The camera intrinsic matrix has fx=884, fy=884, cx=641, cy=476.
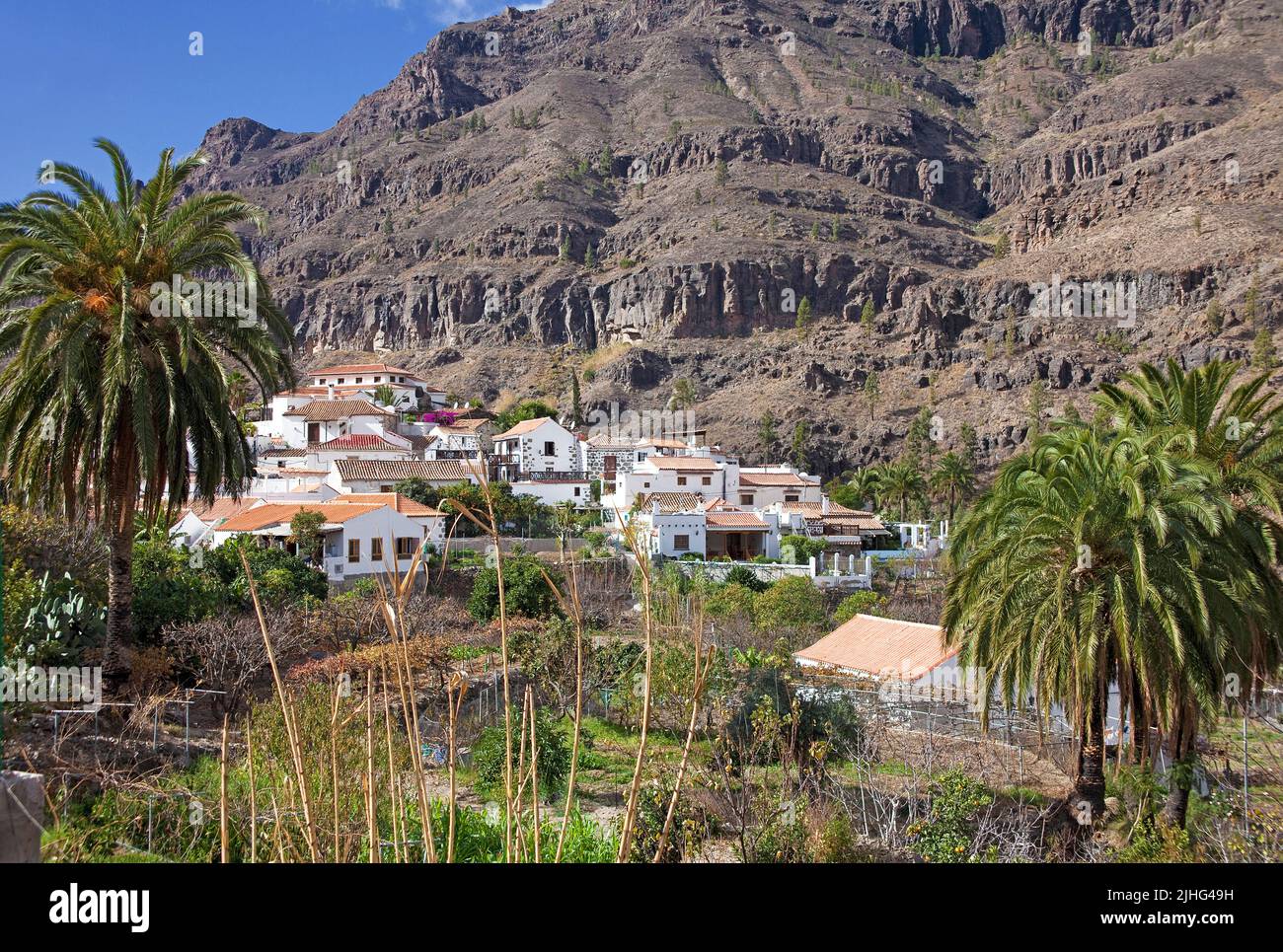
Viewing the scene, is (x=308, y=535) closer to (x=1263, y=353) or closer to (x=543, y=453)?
(x=543, y=453)

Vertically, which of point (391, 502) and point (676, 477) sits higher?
point (676, 477)

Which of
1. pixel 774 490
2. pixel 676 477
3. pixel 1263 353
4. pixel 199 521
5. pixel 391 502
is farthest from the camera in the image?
pixel 1263 353

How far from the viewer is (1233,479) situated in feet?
35.8

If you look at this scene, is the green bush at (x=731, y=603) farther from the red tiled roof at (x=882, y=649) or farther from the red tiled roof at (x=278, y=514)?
the red tiled roof at (x=278, y=514)

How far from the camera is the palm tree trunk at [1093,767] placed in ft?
34.4

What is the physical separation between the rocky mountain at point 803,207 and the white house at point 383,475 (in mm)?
36914

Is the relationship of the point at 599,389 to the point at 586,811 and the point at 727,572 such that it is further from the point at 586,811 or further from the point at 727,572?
the point at 586,811

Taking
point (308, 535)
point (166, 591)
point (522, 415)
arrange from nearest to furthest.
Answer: point (166, 591) → point (308, 535) → point (522, 415)

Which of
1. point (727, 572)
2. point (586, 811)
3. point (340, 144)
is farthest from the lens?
point (340, 144)

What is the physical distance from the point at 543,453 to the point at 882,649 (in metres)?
33.7

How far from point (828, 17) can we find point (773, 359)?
107512 mm

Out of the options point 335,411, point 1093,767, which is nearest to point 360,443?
point 335,411
